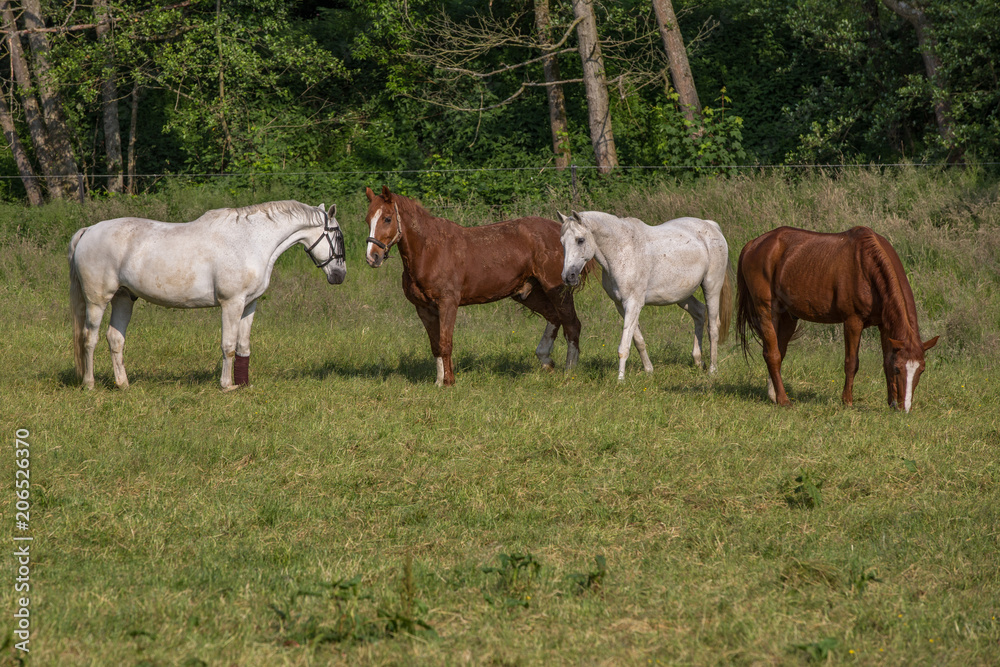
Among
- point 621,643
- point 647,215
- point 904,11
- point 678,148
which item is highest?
point 904,11

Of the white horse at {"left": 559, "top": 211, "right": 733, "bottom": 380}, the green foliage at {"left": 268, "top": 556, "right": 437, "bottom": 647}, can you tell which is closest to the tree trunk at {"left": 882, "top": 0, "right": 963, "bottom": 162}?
the white horse at {"left": 559, "top": 211, "right": 733, "bottom": 380}

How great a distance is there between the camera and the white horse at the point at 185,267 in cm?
879

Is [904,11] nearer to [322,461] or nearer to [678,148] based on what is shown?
[678,148]

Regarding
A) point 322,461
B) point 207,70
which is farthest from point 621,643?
point 207,70

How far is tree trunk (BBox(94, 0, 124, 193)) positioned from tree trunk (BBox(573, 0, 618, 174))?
8950 millimetres

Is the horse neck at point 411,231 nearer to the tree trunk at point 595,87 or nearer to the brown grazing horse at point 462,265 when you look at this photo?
the brown grazing horse at point 462,265

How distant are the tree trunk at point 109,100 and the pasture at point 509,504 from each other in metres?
8.27

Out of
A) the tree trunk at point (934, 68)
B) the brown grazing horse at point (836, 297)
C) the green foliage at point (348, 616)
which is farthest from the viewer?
the tree trunk at point (934, 68)

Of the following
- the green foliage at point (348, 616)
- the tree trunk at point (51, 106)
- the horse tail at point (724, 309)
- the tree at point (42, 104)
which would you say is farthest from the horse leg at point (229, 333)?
the tree at point (42, 104)

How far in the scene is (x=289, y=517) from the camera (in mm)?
5816

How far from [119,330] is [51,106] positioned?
37.9 ft

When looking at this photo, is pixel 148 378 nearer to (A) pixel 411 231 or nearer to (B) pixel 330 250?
(B) pixel 330 250

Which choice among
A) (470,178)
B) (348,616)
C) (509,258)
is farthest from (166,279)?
(470,178)

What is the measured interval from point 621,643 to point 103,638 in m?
2.35
